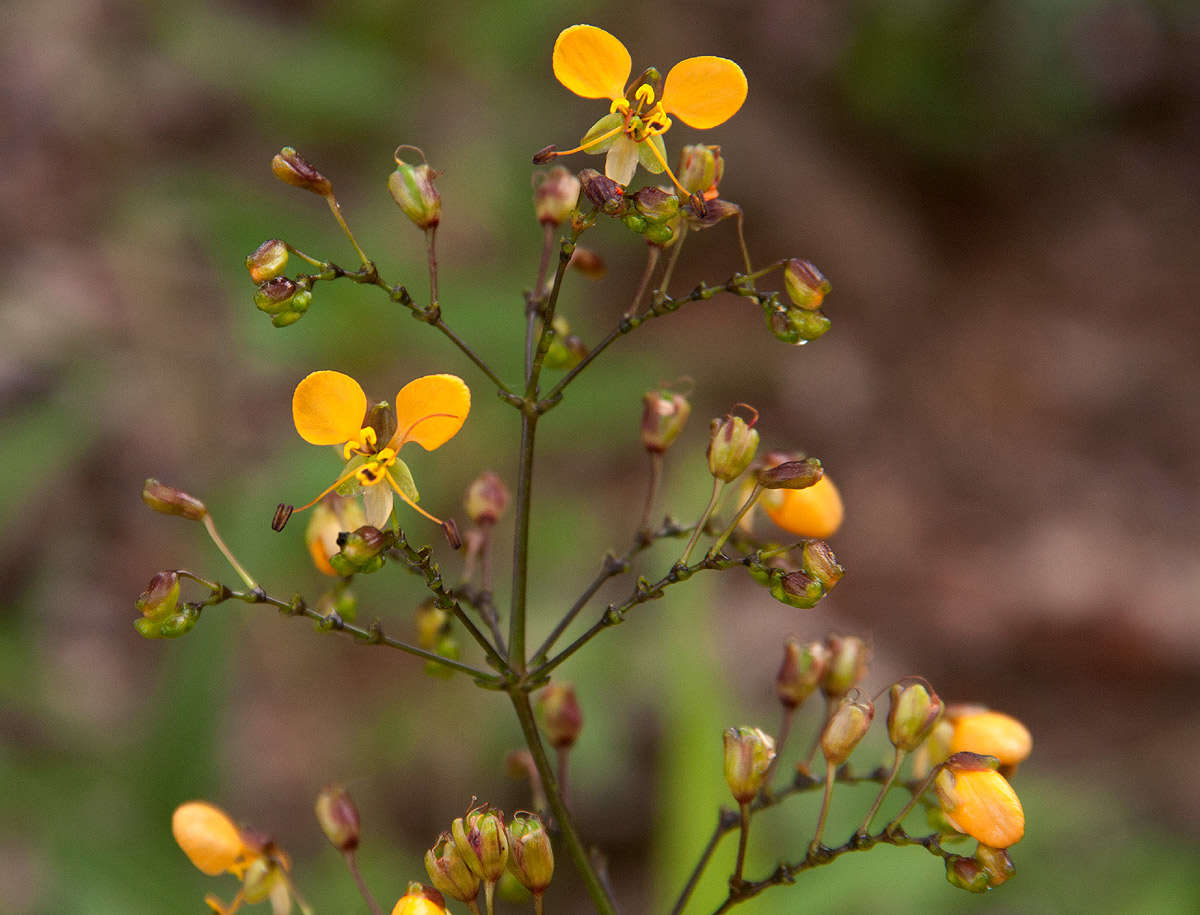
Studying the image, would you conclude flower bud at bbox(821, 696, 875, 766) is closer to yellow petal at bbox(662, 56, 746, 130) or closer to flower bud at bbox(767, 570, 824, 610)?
flower bud at bbox(767, 570, 824, 610)

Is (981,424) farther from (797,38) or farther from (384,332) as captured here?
(384,332)

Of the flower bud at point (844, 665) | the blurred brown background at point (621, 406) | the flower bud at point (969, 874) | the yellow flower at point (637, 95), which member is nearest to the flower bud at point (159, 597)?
the yellow flower at point (637, 95)

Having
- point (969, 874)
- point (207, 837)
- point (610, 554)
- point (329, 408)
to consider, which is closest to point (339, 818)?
point (207, 837)

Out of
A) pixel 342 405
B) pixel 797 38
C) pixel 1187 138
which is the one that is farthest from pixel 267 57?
pixel 1187 138

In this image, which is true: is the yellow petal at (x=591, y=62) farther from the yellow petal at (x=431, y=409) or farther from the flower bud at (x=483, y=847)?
the flower bud at (x=483, y=847)

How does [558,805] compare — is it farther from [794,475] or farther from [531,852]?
[794,475]

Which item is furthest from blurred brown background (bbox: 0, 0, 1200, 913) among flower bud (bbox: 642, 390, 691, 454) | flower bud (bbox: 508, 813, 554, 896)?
flower bud (bbox: 642, 390, 691, 454)
